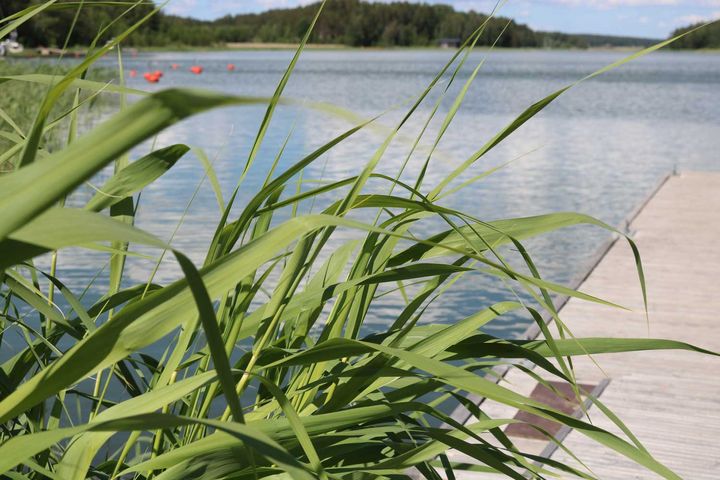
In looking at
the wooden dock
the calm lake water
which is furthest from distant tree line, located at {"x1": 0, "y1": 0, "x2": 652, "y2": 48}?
the wooden dock

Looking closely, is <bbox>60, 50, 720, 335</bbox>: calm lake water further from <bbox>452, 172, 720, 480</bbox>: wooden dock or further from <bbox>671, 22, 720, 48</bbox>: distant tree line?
<bbox>671, 22, 720, 48</bbox>: distant tree line

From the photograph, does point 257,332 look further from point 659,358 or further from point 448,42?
point 448,42

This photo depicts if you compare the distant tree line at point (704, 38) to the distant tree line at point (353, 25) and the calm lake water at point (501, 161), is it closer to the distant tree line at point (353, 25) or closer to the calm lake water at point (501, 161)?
the distant tree line at point (353, 25)

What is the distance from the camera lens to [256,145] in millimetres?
1037

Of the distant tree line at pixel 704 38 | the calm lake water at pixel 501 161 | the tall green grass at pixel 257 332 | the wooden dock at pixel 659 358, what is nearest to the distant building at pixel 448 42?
the distant tree line at pixel 704 38

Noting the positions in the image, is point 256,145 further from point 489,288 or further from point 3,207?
point 489,288

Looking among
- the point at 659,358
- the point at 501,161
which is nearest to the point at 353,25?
the point at 501,161

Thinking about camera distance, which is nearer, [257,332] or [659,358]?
[257,332]

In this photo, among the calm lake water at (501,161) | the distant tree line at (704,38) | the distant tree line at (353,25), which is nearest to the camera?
the calm lake water at (501,161)

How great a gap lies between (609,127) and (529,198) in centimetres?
1070

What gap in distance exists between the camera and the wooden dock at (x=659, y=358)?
10.4ft

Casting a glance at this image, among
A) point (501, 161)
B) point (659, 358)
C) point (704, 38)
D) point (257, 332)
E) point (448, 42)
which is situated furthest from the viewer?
point (448, 42)

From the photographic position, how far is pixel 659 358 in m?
4.45

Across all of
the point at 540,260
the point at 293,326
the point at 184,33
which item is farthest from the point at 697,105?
the point at 184,33
